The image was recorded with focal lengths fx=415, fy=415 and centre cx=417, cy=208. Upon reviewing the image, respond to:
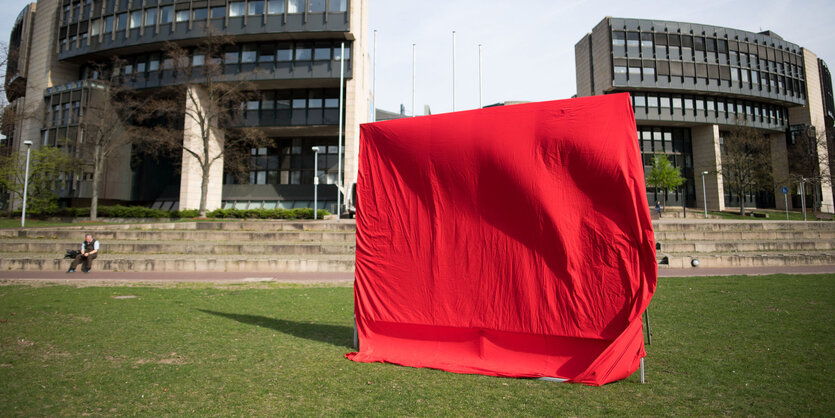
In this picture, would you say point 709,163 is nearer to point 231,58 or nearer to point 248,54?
point 248,54

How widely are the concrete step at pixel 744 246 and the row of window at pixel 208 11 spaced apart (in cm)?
3291

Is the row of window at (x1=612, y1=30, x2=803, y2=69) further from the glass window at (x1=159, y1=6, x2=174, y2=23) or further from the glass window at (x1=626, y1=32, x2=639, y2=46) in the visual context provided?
the glass window at (x1=159, y1=6, x2=174, y2=23)

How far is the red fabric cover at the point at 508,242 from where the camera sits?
4.71 meters

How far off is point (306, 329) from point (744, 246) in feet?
67.6

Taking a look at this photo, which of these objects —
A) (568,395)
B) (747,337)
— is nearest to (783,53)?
(747,337)

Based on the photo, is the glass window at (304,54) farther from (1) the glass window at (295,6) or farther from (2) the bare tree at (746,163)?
(2) the bare tree at (746,163)

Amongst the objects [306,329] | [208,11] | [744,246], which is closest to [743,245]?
[744,246]

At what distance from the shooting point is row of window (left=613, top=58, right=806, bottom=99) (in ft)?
167

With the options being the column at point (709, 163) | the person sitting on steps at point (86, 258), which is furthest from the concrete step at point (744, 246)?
the column at point (709, 163)

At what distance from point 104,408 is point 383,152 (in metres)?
4.22

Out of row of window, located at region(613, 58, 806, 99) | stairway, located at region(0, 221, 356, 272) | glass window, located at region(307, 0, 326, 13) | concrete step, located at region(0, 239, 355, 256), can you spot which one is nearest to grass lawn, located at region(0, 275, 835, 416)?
stairway, located at region(0, 221, 356, 272)

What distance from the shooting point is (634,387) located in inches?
169

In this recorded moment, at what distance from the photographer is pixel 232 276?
46.8 feet

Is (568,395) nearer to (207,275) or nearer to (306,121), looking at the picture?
(207,275)
